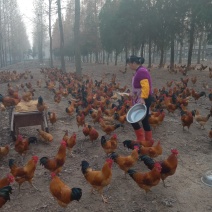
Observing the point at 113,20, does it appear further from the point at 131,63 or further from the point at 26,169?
the point at 26,169

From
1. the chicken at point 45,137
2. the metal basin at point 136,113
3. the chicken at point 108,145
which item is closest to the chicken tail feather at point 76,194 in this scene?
the chicken at point 108,145

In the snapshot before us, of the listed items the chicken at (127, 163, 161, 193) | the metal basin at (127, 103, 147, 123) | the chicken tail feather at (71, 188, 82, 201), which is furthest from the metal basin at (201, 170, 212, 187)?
the chicken tail feather at (71, 188, 82, 201)

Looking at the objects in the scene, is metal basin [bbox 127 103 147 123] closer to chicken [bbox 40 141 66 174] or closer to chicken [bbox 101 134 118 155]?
chicken [bbox 101 134 118 155]

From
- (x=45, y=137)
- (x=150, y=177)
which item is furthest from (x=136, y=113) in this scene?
(x=45, y=137)

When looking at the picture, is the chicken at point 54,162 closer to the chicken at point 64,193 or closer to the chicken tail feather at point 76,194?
the chicken at point 64,193

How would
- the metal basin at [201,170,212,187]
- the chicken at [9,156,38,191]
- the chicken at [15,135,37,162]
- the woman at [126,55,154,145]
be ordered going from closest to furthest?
the chicken at [9,156,38,191] < the metal basin at [201,170,212,187] < the woman at [126,55,154,145] < the chicken at [15,135,37,162]

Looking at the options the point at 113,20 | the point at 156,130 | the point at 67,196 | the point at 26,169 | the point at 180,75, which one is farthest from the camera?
the point at 113,20

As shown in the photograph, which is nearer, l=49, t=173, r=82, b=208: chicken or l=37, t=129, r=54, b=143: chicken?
l=49, t=173, r=82, b=208: chicken

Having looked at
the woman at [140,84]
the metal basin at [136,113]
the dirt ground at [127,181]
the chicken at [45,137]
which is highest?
the woman at [140,84]

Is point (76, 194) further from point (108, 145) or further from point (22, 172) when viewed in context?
point (108, 145)

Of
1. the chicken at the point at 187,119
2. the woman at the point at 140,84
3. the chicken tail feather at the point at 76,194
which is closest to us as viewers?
the chicken tail feather at the point at 76,194

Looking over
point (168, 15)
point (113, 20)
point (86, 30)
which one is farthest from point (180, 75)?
point (86, 30)

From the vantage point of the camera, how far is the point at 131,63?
581 cm

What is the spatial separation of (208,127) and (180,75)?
12.7 meters
